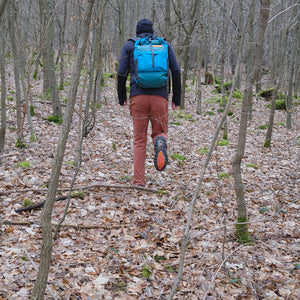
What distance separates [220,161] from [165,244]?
3.58 meters

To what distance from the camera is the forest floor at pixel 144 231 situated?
2.54 m

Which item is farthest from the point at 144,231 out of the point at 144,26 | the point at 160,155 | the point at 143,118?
the point at 144,26

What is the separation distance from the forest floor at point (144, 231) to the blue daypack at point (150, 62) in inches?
43.9

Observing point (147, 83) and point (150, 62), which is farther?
point (147, 83)

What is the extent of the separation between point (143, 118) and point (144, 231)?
159 centimetres

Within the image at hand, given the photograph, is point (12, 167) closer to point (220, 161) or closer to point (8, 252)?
point (8, 252)

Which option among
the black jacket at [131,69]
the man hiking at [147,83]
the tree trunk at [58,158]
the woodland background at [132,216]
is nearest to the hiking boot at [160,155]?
the man hiking at [147,83]

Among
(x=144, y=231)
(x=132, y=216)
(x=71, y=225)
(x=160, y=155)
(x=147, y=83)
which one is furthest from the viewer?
(x=160, y=155)

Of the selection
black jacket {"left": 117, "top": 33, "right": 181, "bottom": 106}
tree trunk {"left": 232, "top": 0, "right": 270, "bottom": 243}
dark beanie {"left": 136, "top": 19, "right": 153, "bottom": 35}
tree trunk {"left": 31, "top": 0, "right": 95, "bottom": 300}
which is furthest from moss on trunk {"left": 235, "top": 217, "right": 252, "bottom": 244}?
dark beanie {"left": 136, "top": 19, "right": 153, "bottom": 35}

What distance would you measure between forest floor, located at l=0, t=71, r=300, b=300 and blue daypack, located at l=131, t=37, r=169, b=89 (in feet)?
3.66

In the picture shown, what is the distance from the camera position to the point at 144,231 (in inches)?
132

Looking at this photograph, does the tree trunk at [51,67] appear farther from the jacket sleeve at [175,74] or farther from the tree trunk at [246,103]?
the tree trunk at [246,103]

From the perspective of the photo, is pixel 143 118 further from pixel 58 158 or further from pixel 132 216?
pixel 58 158

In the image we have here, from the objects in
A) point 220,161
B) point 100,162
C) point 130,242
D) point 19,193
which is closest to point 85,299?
point 130,242
